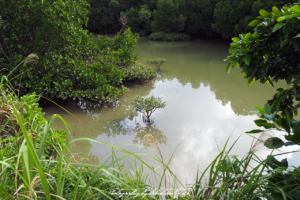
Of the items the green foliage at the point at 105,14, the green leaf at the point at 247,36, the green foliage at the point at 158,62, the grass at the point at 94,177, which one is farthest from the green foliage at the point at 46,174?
the green foliage at the point at 105,14

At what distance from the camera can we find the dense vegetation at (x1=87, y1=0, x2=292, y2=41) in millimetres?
13727

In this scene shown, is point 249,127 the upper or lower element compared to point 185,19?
lower

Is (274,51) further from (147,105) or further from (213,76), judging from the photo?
(213,76)

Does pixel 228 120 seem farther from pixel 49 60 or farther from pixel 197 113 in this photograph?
pixel 49 60

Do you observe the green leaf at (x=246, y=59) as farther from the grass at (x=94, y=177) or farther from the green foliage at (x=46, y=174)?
the green foliage at (x=46, y=174)

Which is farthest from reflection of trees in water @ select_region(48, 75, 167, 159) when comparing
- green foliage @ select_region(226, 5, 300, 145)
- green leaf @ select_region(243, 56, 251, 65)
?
green leaf @ select_region(243, 56, 251, 65)

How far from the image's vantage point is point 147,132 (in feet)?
15.5

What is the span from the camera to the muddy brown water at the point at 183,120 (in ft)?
12.8

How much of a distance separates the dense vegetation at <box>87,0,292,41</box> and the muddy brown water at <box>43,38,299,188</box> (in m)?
6.93

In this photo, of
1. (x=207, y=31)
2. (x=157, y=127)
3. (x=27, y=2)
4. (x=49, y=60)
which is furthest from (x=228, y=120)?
(x=207, y=31)

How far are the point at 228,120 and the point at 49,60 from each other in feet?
14.8

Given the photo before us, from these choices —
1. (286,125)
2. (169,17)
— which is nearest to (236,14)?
(169,17)

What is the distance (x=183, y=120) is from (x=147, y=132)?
0.97m

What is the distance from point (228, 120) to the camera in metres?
5.11
